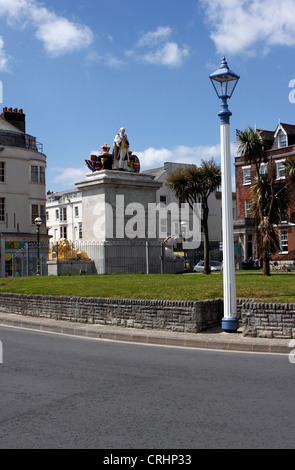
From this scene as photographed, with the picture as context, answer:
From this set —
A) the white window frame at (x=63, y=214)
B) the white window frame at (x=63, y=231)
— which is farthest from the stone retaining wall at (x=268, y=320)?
the white window frame at (x=63, y=214)

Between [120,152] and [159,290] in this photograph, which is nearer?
[159,290]

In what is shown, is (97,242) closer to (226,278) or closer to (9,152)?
(226,278)

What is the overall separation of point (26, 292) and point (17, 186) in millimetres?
35239

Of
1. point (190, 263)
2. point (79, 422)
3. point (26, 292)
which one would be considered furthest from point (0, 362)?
point (190, 263)

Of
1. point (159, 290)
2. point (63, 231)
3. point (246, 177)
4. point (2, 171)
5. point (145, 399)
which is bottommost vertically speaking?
point (145, 399)

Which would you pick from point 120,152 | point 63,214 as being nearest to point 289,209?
point 120,152

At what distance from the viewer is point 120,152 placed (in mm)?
30719

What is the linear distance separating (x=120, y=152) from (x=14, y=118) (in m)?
29.3

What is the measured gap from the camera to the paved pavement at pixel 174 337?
1177 cm

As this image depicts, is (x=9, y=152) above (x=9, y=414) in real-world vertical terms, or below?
above

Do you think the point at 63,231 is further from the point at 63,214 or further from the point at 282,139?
the point at 282,139
